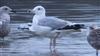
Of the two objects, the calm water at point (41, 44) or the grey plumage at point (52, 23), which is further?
the grey plumage at point (52, 23)

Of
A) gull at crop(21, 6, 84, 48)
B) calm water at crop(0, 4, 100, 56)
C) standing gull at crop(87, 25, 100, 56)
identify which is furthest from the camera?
gull at crop(21, 6, 84, 48)

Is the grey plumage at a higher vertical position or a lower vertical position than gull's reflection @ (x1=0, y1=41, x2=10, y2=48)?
higher

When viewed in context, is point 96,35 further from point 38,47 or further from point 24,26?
point 24,26

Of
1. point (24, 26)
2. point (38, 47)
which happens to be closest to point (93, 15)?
point (24, 26)

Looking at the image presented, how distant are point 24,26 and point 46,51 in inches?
52.5

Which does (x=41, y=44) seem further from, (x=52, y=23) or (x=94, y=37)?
(x=94, y=37)

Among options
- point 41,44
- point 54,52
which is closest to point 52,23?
point 41,44

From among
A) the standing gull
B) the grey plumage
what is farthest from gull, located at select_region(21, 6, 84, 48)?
the standing gull

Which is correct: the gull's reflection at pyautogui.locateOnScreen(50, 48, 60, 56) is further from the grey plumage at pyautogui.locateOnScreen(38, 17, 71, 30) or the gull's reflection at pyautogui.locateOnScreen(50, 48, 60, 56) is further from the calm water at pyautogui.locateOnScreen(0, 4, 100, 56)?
the grey plumage at pyautogui.locateOnScreen(38, 17, 71, 30)

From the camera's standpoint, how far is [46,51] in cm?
645

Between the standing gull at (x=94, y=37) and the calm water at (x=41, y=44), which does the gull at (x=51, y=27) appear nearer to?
the calm water at (x=41, y=44)

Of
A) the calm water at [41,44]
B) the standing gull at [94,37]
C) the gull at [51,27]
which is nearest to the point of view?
the standing gull at [94,37]

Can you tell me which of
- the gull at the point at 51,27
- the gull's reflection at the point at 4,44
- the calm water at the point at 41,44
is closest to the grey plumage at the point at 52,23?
the gull at the point at 51,27

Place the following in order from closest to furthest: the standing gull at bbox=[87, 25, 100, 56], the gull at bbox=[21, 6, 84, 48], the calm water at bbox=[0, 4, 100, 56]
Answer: the standing gull at bbox=[87, 25, 100, 56] < the calm water at bbox=[0, 4, 100, 56] < the gull at bbox=[21, 6, 84, 48]
